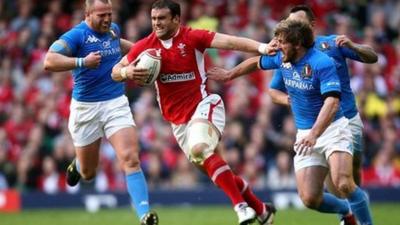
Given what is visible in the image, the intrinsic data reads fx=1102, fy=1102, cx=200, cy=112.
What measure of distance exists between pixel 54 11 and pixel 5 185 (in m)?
3.79

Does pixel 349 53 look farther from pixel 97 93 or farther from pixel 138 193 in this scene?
pixel 97 93

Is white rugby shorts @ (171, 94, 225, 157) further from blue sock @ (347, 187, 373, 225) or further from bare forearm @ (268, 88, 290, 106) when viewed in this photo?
blue sock @ (347, 187, 373, 225)

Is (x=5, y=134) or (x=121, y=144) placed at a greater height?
(x=121, y=144)

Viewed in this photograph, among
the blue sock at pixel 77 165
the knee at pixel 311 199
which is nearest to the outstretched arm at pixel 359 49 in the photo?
the knee at pixel 311 199

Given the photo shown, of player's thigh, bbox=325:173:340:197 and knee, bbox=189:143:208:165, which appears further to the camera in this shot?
player's thigh, bbox=325:173:340:197

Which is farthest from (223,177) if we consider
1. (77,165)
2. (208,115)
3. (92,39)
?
(77,165)

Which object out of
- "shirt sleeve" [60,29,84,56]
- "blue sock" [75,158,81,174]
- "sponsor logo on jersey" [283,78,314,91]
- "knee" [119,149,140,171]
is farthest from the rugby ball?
"blue sock" [75,158,81,174]

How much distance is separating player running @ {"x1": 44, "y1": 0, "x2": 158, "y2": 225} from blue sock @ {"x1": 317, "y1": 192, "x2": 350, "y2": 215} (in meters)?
1.92

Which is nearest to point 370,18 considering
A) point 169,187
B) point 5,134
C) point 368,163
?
point 368,163

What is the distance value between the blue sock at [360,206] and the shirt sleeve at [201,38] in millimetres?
2156

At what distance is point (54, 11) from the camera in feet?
69.8

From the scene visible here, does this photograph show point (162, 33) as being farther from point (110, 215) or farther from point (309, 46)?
point (110, 215)

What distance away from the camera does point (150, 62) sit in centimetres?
1119

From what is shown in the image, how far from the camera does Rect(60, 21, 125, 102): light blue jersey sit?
1238 cm
